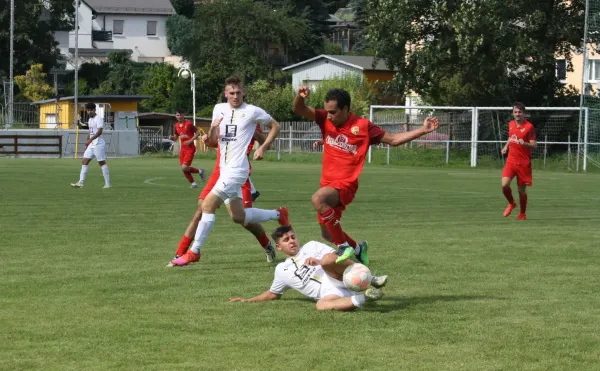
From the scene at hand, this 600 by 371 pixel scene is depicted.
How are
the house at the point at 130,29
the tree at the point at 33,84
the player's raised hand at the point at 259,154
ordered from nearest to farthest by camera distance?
the player's raised hand at the point at 259,154 < the tree at the point at 33,84 < the house at the point at 130,29

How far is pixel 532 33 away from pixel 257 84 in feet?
118

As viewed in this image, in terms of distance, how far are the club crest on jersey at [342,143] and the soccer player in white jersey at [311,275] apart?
1.76m

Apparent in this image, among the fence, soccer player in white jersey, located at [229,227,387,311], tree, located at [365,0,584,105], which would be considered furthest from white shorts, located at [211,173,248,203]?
tree, located at [365,0,584,105]

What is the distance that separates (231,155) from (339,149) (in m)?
→ 1.56

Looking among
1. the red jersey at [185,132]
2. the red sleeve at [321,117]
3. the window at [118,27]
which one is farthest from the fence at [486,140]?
the window at [118,27]

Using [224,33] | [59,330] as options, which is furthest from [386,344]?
[224,33]

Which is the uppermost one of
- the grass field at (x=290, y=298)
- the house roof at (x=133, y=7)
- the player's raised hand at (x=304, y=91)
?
the house roof at (x=133, y=7)

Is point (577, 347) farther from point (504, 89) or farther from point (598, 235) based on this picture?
point (504, 89)

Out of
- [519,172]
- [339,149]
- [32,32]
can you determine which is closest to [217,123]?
[339,149]

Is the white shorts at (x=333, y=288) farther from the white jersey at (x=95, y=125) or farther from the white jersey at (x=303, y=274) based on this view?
the white jersey at (x=95, y=125)

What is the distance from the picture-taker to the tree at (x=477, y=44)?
155 feet

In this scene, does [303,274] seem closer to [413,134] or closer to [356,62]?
[413,134]

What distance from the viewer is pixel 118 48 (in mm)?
111938

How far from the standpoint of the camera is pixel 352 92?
2906 inches
